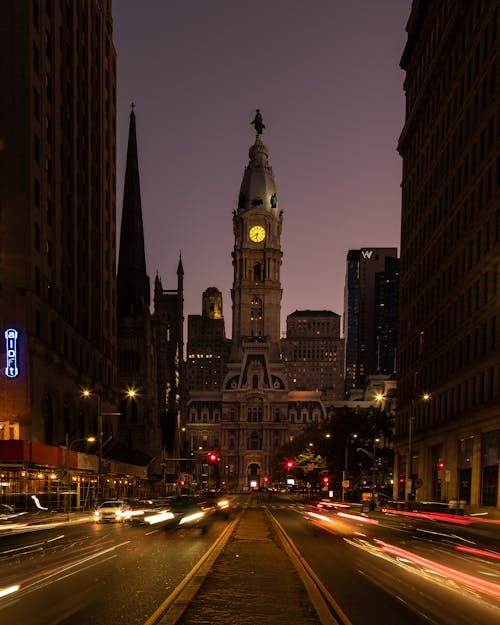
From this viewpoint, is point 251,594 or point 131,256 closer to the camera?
point 251,594

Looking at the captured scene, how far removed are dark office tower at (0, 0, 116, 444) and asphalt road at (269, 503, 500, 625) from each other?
31549mm

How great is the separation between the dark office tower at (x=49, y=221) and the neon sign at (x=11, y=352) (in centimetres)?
7

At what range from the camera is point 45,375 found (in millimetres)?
61781

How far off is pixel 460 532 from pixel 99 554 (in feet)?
74.9

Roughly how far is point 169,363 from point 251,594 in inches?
5898

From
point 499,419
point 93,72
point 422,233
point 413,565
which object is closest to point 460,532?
point 499,419

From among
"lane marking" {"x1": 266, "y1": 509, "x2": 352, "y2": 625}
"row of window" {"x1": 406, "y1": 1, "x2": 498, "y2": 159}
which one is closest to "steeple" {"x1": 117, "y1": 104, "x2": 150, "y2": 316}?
"row of window" {"x1": 406, "y1": 1, "x2": 498, "y2": 159}

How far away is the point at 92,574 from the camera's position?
1878 centimetres

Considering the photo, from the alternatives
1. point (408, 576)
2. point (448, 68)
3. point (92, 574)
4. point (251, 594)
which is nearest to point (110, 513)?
point (92, 574)

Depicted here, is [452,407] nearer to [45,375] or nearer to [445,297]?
[445,297]

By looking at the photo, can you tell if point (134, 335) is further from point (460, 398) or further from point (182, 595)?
point (182, 595)

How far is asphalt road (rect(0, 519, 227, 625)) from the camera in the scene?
43.9 feet

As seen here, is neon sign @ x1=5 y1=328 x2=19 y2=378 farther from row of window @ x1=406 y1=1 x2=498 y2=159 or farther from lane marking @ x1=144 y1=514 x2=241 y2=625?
row of window @ x1=406 y1=1 x2=498 y2=159

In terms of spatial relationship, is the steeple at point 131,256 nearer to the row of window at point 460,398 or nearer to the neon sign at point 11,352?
the row of window at point 460,398
